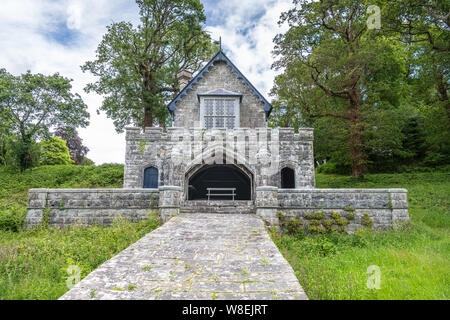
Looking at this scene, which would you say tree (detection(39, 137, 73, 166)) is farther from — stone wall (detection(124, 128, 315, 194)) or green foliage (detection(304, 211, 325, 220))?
green foliage (detection(304, 211, 325, 220))

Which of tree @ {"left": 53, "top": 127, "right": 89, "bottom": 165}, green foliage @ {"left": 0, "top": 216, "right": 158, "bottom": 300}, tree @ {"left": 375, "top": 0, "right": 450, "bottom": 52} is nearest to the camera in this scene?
green foliage @ {"left": 0, "top": 216, "right": 158, "bottom": 300}

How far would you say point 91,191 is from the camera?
960 cm

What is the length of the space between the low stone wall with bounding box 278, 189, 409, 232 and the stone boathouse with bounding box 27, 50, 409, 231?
34 millimetres

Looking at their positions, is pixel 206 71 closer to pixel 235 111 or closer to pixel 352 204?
pixel 235 111

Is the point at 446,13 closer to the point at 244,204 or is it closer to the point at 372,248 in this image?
the point at 372,248

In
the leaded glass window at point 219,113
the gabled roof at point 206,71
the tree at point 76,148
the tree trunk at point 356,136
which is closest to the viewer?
the leaded glass window at point 219,113

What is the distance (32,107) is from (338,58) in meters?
25.4

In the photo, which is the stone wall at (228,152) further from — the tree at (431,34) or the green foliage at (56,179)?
the green foliage at (56,179)

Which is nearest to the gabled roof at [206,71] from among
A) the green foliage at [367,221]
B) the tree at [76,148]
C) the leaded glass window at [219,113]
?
the leaded glass window at [219,113]

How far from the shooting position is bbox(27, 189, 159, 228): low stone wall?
369 inches

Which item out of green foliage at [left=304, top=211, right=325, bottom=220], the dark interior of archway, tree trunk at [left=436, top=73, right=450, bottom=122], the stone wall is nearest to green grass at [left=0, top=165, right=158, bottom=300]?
the stone wall

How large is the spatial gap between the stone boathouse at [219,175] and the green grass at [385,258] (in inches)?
39.0

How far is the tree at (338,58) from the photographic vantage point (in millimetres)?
15305

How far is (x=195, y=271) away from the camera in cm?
401
